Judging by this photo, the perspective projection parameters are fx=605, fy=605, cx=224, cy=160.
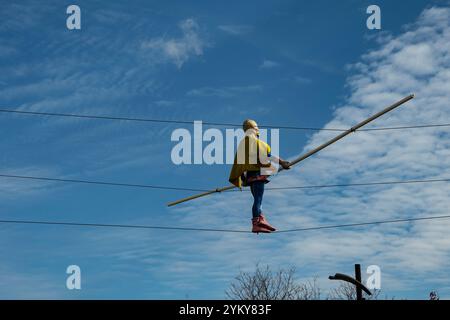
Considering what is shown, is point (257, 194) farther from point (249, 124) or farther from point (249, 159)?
point (249, 124)

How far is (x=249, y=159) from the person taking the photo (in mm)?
11172

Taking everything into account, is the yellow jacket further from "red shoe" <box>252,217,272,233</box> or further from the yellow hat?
A: "red shoe" <box>252,217,272,233</box>

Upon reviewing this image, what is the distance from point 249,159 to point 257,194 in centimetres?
67

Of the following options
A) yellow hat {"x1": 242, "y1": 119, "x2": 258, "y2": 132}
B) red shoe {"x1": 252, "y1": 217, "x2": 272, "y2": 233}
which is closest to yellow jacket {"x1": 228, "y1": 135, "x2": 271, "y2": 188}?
yellow hat {"x1": 242, "y1": 119, "x2": 258, "y2": 132}

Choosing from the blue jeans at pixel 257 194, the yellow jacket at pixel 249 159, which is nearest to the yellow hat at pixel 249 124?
the yellow jacket at pixel 249 159

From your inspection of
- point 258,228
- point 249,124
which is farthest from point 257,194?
point 249,124

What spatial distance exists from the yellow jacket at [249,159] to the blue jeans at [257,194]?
25cm

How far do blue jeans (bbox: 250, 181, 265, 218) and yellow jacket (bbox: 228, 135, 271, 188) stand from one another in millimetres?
252

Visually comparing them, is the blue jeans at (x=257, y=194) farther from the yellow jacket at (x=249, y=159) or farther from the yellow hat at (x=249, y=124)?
the yellow hat at (x=249, y=124)

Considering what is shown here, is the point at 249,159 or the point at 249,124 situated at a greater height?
the point at 249,124

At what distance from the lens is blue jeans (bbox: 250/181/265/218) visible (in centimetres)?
1118
